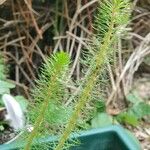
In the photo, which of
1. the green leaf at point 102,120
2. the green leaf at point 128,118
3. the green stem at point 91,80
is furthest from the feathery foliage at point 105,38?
the green leaf at point 128,118

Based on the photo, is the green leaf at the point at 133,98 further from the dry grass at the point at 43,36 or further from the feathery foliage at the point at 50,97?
the feathery foliage at the point at 50,97

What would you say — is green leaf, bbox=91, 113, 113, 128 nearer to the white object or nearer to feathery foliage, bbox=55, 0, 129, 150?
the white object

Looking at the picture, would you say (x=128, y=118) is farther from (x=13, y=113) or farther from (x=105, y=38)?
(x=105, y=38)

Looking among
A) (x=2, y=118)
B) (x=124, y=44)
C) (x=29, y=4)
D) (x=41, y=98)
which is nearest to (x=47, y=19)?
(x=29, y=4)

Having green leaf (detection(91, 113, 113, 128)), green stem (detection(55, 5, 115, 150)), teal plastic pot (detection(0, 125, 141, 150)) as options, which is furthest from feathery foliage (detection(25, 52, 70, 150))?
green leaf (detection(91, 113, 113, 128))

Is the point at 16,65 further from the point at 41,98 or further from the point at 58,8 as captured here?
the point at 41,98

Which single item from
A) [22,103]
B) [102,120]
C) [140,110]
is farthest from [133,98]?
[22,103]

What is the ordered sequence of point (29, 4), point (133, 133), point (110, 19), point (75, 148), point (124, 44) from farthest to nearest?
point (124, 44)
point (133, 133)
point (29, 4)
point (75, 148)
point (110, 19)
